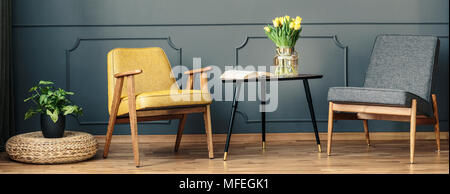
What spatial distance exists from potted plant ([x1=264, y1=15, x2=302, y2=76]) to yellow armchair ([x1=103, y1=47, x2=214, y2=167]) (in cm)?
51

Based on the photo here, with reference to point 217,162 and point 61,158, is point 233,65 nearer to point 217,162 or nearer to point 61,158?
point 217,162

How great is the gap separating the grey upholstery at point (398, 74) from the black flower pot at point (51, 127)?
1695mm

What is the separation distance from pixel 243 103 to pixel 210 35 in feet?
1.95

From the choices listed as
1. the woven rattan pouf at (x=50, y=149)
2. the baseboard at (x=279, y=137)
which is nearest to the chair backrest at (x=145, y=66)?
the woven rattan pouf at (x=50, y=149)

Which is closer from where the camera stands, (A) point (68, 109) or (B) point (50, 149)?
(B) point (50, 149)

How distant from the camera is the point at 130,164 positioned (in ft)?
9.74

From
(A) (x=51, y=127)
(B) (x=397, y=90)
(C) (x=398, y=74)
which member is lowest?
(A) (x=51, y=127)

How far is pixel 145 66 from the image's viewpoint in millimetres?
3393

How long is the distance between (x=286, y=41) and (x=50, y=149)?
5.27ft

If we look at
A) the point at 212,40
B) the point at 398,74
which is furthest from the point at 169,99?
the point at 398,74

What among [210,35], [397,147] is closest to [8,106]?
[210,35]

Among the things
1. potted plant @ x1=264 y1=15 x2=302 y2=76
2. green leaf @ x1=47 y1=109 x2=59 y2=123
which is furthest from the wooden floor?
potted plant @ x1=264 y1=15 x2=302 y2=76

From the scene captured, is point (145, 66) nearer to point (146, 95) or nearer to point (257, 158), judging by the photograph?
point (146, 95)

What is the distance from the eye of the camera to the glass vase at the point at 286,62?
3230 mm
